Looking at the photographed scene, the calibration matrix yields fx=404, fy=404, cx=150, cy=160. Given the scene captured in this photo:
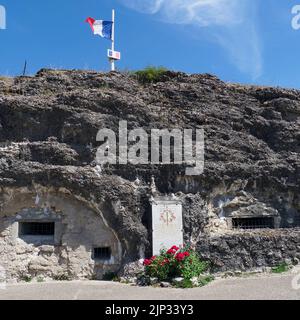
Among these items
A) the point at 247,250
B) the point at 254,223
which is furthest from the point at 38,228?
the point at 254,223

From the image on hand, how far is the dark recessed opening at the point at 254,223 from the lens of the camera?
14.2 m

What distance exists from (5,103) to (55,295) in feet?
24.0

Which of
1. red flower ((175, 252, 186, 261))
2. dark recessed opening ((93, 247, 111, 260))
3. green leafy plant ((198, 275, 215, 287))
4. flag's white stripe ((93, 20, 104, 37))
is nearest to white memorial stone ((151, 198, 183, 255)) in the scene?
red flower ((175, 252, 186, 261))

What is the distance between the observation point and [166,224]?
41.5 ft

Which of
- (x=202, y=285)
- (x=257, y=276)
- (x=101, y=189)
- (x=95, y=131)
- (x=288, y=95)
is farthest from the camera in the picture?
(x=288, y=95)

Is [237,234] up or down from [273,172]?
down

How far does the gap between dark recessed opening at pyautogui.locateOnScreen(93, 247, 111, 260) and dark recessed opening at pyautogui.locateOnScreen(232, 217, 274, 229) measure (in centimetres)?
450

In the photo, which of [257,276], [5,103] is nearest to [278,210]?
[257,276]

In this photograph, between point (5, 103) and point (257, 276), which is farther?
point (5, 103)

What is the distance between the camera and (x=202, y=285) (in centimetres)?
1074

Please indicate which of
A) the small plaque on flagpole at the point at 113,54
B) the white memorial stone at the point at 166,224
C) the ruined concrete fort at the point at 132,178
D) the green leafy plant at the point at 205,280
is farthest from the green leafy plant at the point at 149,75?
the green leafy plant at the point at 205,280

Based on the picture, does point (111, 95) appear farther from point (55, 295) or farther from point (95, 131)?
point (55, 295)

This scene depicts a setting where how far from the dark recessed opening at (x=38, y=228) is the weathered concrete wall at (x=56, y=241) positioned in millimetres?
199

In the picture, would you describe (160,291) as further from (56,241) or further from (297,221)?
(297,221)
